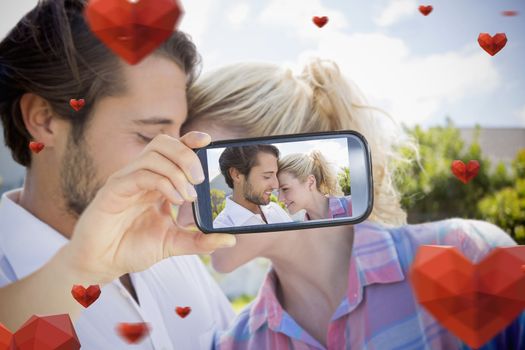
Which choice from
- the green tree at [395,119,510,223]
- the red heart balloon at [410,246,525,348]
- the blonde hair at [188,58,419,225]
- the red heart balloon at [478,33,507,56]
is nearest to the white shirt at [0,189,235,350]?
the blonde hair at [188,58,419,225]

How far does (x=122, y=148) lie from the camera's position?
1.41 m

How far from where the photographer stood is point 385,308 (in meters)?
1.19

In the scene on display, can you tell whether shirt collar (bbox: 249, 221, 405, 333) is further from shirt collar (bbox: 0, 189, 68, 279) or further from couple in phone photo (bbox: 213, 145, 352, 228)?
shirt collar (bbox: 0, 189, 68, 279)

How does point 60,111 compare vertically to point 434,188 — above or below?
above

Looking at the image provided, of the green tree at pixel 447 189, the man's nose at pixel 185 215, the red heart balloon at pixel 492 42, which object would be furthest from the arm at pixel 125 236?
the green tree at pixel 447 189

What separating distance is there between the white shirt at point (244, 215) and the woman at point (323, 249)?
0.46 m

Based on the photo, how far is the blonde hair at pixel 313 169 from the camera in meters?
0.83

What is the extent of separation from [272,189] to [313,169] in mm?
80

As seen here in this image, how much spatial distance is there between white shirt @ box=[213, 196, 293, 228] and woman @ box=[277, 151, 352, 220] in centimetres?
2

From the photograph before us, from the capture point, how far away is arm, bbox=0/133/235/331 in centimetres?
81

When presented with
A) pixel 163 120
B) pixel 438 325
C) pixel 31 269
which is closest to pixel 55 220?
pixel 31 269

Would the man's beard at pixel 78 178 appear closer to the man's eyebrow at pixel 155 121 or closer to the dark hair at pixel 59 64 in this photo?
the dark hair at pixel 59 64

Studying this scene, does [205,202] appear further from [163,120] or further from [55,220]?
[55,220]

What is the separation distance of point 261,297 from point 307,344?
7.4 inches
